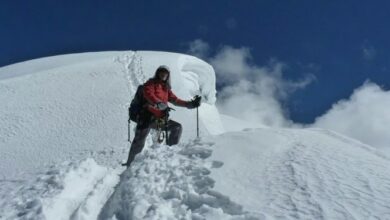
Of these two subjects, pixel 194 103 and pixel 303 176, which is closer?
pixel 303 176

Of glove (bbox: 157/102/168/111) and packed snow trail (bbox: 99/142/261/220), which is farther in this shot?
glove (bbox: 157/102/168/111)

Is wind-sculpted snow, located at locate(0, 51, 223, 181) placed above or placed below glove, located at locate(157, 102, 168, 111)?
above

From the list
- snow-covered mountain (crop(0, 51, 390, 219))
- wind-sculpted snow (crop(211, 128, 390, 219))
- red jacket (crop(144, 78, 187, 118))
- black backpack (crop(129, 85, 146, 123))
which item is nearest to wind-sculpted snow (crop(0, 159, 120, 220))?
snow-covered mountain (crop(0, 51, 390, 219))

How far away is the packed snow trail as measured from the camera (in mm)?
6348

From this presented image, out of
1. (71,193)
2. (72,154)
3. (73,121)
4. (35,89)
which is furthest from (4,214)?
(35,89)

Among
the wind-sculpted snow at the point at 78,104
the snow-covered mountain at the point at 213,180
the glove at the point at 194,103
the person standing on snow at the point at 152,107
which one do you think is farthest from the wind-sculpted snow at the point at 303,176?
the wind-sculpted snow at the point at 78,104

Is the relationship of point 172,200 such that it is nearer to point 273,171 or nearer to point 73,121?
point 273,171

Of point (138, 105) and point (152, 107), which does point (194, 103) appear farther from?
point (138, 105)

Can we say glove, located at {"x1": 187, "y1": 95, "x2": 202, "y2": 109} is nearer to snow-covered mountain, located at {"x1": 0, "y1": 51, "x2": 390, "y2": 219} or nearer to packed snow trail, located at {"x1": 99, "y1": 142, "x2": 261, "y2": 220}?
snow-covered mountain, located at {"x1": 0, "y1": 51, "x2": 390, "y2": 219}

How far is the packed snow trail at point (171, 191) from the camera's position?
6.35m

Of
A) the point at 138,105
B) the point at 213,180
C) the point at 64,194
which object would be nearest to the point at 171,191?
the point at 213,180

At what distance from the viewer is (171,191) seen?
7.08 metres

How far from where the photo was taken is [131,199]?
6930mm

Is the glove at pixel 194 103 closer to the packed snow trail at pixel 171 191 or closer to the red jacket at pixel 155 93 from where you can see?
the red jacket at pixel 155 93
